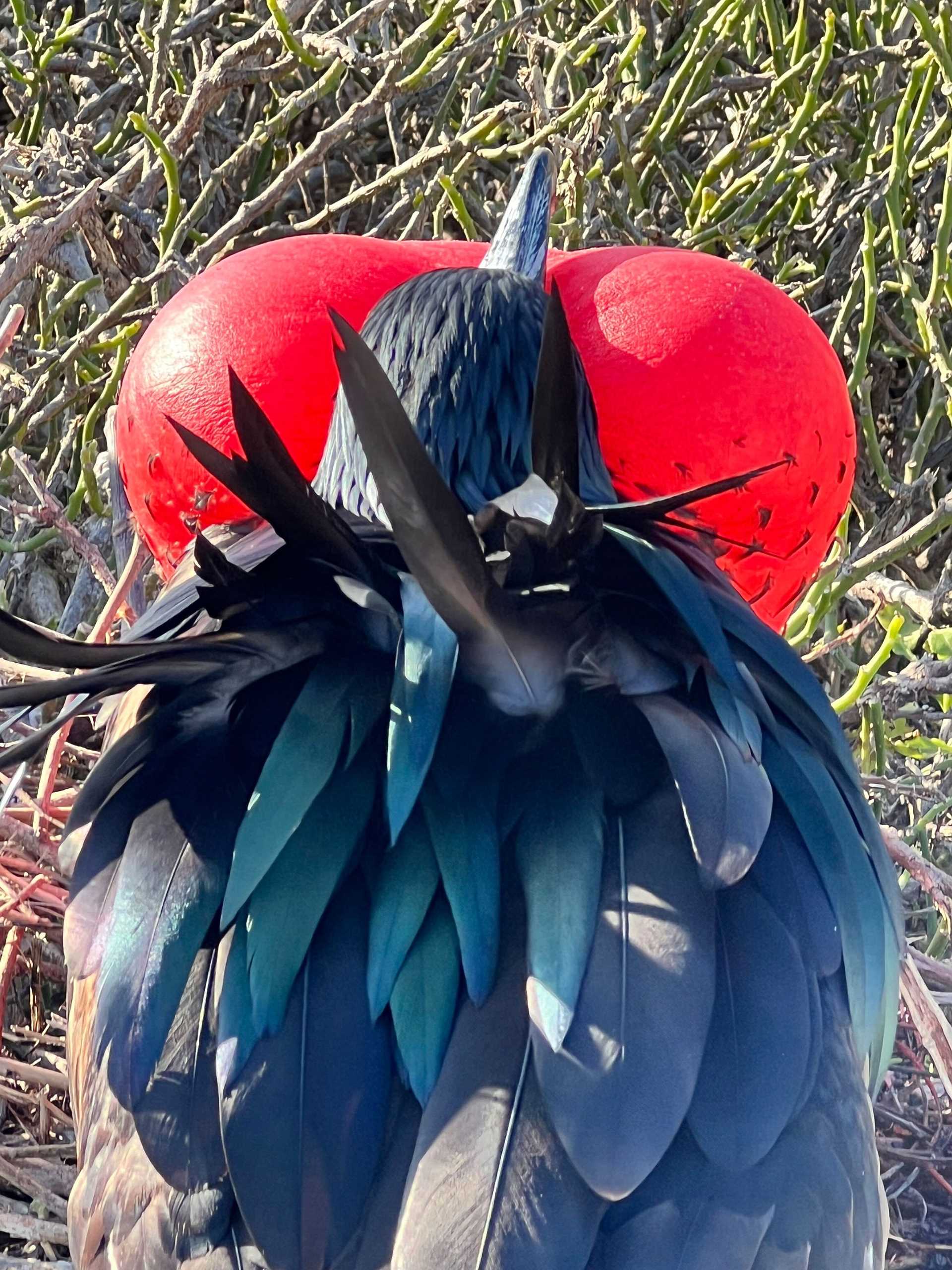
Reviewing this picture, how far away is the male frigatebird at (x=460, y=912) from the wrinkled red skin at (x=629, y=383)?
0.45 metres

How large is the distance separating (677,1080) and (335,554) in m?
0.41

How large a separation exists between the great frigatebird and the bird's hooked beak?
49 centimetres

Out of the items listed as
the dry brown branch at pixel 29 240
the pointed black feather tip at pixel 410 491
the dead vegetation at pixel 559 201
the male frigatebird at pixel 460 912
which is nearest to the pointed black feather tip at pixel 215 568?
the male frigatebird at pixel 460 912

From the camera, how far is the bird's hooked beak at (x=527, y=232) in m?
1.59

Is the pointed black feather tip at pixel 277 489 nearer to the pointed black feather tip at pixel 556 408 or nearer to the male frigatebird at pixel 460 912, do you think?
the male frigatebird at pixel 460 912

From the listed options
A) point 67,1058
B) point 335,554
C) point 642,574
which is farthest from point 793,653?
point 67,1058

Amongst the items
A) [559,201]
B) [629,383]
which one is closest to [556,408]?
[629,383]

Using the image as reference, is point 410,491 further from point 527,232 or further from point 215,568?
point 527,232

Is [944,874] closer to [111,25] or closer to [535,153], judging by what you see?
[535,153]

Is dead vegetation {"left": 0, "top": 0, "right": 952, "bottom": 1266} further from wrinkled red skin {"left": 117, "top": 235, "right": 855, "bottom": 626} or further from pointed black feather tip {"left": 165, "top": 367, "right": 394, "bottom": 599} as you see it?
pointed black feather tip {"left": 165, "top": 367, "right": 394, "bottom": 599}

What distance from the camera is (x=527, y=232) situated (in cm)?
160

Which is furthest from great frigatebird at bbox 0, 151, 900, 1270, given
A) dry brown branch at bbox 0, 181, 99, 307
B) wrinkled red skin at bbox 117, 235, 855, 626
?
dry brown branch at bbox 0, 181, 99, 307

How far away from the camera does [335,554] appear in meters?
1.10

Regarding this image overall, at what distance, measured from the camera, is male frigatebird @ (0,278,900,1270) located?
950 mm
